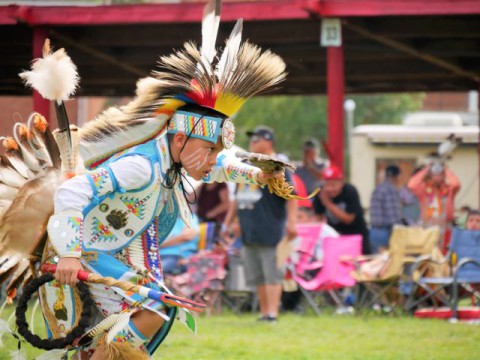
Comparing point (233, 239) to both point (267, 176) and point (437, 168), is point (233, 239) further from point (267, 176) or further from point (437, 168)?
point (267, 176)

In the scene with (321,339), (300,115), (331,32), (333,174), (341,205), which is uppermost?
→ (300,115)

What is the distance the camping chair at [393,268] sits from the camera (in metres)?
10.5

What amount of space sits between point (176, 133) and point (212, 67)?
415 mm

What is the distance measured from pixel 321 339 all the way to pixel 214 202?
15.1 feet

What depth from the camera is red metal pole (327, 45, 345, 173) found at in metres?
11.6

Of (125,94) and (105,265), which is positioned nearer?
(105,265)

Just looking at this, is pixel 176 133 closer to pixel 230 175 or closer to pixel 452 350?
pixel 230 175

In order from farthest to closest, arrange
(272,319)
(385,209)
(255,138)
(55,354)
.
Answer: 1. (385,209)
2. (272,319)
3. (255,138)
4. (55,354)

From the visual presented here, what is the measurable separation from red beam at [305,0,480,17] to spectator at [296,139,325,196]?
121 inches

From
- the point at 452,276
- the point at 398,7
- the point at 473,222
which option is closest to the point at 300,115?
the point at 398,7

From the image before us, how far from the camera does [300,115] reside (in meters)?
30.4

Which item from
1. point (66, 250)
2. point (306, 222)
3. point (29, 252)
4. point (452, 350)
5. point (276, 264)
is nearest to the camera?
point (66, 250)

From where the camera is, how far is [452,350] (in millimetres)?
7793

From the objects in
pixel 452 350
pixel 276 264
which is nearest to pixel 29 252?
pixel 452 350
